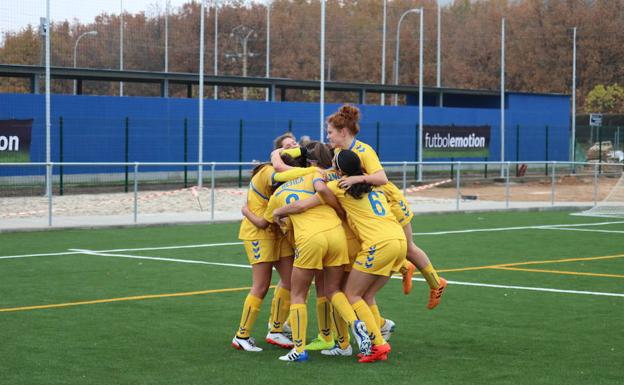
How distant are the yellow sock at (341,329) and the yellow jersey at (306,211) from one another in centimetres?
74

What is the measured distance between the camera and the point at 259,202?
9.08m

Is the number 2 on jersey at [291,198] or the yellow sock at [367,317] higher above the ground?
the number 2 on jersey at [291,198]

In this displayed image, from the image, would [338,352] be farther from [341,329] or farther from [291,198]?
[291,198]

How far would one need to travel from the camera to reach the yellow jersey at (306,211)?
8.38 meters

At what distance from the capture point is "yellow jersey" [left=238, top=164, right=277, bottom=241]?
29.6 ft

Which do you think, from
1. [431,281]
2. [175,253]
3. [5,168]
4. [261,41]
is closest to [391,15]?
[261,41]

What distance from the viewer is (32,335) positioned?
9500 millimetres

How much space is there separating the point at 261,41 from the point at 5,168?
2346 inches

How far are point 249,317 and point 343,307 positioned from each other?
40.2 inches

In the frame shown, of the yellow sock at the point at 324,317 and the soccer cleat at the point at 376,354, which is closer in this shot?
the soccer cleat at the point at 376,354

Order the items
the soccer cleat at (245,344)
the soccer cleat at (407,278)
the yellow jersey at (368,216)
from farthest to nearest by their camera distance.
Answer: the soccer cleat at (407,278)
the soccer cleat at (245,344)
the yellow jersey at (368,216)

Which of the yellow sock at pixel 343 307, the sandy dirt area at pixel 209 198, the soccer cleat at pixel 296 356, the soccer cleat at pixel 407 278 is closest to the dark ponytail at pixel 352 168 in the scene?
the yellow sock at pixel 343 307

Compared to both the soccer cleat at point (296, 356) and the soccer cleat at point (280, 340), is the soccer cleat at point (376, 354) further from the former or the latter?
the soccer cleat at point (280, 340)

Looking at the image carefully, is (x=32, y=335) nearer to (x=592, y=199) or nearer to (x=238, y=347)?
(x=238, y=347)
